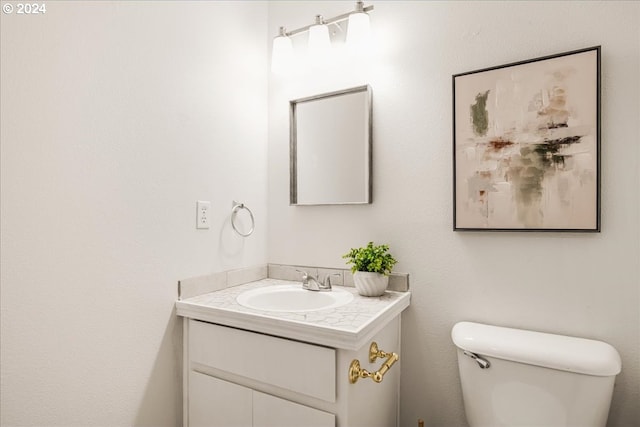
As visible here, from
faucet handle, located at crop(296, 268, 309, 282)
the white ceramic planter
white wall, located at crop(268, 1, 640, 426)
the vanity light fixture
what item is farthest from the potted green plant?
the vanity light fixture

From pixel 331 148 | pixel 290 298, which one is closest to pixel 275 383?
pixel 290 298

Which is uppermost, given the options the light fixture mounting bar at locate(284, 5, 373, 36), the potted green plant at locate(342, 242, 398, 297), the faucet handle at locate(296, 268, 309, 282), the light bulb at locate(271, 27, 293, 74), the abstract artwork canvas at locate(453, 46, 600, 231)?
the light fixture mounting bar at locate(284, 5, 373, 36)

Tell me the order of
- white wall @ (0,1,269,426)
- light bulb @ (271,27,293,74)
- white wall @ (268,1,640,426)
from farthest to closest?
light bulb @ (271,27,293,74), white wall @ (268,1,640,426), white wall @ (0,1,269,426)

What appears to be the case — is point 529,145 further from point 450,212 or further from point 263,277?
point 263,277

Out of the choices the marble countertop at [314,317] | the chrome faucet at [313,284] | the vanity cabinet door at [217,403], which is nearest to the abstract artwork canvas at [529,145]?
the marble countertop at [314,317]

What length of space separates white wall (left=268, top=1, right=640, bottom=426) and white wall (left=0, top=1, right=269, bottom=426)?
1.48 ft

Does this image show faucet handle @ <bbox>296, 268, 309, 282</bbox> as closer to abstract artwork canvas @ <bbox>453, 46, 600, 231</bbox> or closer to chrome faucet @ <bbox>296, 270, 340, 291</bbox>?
chrome faucet @ <bbox>296, 270, 340, 291</bbox>

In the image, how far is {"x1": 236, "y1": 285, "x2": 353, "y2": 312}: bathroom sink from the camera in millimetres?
1384

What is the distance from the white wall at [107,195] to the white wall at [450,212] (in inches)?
17.8

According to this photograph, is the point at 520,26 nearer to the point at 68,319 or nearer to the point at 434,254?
the point at 434,254

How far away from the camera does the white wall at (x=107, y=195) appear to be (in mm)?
891

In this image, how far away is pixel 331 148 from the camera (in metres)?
1.56

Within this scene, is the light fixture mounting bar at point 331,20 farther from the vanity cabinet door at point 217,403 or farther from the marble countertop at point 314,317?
the vanity cabinet door at point 217,403

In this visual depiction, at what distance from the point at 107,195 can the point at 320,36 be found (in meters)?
1.05
